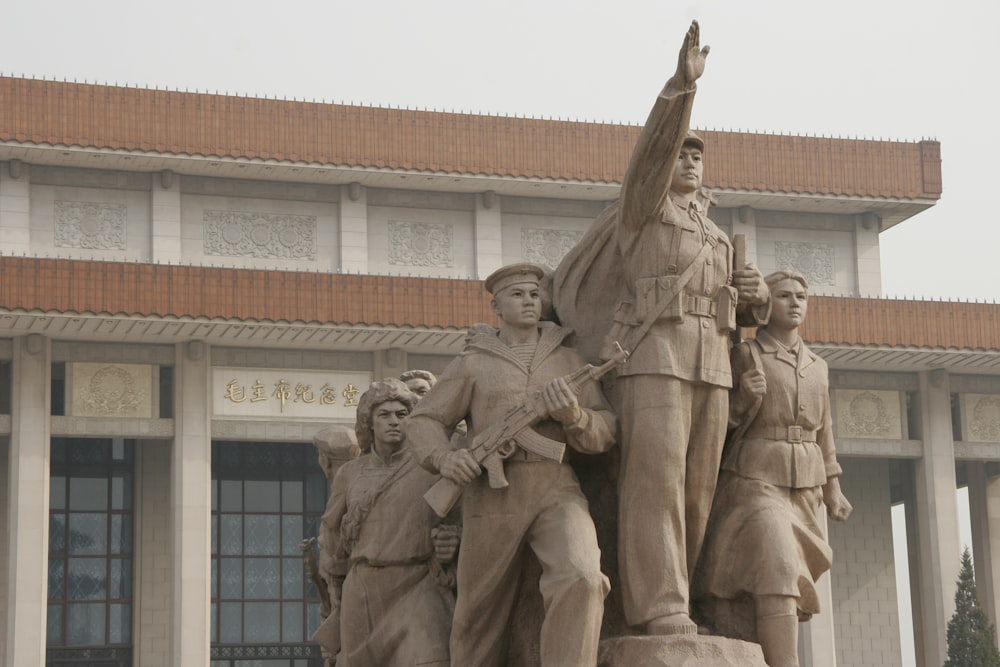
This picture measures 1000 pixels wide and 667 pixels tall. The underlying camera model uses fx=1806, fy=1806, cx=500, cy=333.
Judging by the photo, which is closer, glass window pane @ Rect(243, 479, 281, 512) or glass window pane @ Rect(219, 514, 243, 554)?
glass window pane @ Rect(219, 514, 243, 554)

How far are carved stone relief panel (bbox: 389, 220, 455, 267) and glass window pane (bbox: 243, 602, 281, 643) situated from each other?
577cm

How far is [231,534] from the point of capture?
1112 inches

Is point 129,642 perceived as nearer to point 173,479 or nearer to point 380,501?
point 173,479

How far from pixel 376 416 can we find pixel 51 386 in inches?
742

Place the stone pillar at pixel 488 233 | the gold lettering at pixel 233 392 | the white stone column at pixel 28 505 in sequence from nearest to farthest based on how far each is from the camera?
1. the white stone column at pixel 28 505
2. the gold lettering at pixel 233 392
3. the stone pillar at pixel 488 233

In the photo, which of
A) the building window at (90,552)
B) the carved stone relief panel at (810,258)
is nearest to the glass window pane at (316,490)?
the building window at (90,552)

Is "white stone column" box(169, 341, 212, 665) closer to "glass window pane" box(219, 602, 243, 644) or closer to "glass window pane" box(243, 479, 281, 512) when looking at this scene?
"glass window pane" box(219, 602, 243, 644)

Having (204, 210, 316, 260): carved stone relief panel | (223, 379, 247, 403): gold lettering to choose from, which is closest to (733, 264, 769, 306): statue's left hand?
(223, 379, 247, 403): gold lettering

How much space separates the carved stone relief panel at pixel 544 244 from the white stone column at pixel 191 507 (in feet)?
20.7

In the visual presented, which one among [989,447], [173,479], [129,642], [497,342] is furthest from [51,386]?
[497,342]

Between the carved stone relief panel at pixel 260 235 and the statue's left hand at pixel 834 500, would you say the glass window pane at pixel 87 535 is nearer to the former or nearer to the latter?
the carved stone relief panel at pixel 260 235

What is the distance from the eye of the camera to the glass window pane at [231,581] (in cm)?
2792

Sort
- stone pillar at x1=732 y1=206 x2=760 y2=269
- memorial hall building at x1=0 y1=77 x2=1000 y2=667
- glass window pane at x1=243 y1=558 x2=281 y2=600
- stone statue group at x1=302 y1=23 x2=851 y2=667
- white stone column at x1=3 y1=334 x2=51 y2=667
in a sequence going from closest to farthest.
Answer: stone statue group at x1=302 y1=23 x2=851 y2=667, white stone column at x1=3 y1=334 x2=51 y2=667, memorial hall building at x1=0 y1=77 x2=1000 y2=667, glass window pane at x1=243 y1=558 x2=281 y2=600, stone pillar at x1=732 y1=206 x2=760 y2=269

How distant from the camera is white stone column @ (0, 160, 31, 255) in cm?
2684
